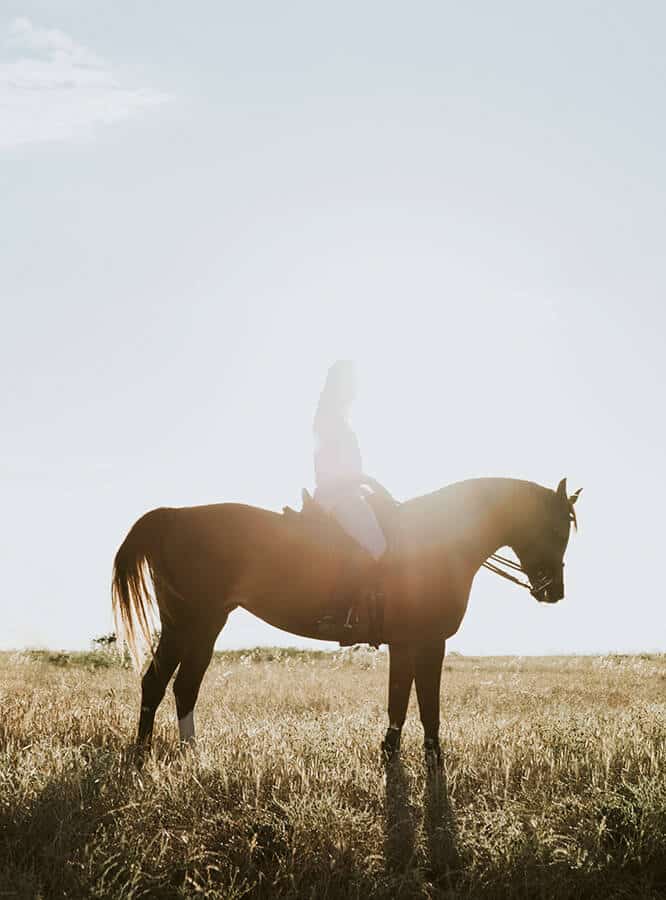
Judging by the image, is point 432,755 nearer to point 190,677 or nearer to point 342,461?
point 190,677

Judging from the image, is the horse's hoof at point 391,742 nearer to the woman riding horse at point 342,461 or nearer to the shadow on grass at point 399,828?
the shadow on grass at point 399,828

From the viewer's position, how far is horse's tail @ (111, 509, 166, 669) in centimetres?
762

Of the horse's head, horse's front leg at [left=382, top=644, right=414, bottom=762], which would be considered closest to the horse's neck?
the horse's head

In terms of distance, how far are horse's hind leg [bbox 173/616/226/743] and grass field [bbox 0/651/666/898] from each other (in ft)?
0.73

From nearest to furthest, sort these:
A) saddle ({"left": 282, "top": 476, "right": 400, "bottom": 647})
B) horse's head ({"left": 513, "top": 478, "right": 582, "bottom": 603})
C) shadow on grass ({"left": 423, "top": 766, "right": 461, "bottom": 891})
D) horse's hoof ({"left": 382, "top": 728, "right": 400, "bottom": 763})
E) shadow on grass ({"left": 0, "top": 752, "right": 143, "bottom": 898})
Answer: shadow on grass ({"left": 0, "top": 752, "right": 143, "bottom": 898}) < shadow on grass ({"left": 423, "top": 766, "right": 461, "bottom": 891}) < horse's hoof ({"left": 382, "top": 728, "right": 400, "bottom": 763}) < saddle ({"left": 282, "top": 476, "right": 400, "bottom": 647}) < horse's head ({"left": 513, "top": 478, "right": 582, "bottom": 603})

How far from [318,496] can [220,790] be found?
111 inches

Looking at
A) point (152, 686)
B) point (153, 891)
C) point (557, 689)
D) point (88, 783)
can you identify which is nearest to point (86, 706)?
point (152, 686)

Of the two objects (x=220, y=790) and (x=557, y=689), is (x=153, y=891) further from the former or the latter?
(x=557, y=689)

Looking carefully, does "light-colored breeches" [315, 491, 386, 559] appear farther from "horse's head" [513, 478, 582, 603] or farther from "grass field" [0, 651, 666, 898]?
"grass field" [0, 651, 666, 898]

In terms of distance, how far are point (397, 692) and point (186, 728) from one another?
192 cm

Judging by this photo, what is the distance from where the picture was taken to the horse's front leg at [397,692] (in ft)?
23.2

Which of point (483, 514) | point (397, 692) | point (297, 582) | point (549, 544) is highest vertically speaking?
point (483, 514)

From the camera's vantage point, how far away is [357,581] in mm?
7465

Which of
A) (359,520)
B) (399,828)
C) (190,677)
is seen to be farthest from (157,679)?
(399,828)
